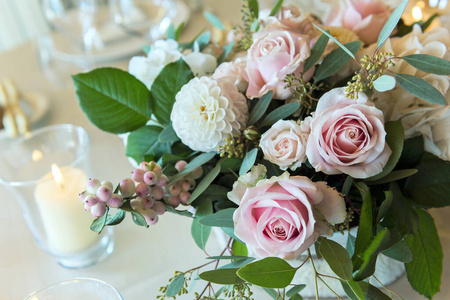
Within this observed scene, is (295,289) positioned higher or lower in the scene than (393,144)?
lower

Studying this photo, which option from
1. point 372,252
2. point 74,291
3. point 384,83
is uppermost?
point 384,83

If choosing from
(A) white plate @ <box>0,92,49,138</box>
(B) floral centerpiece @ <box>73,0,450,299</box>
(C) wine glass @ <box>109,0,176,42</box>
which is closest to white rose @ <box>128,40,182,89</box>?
(B) floral centerpiece @ <box>73,0,450,299</box>

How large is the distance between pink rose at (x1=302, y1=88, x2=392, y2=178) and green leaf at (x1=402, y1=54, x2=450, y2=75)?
65 mm

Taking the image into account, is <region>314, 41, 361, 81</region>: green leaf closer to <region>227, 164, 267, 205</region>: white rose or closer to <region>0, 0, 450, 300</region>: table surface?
<region>227, 164, 267, 205</region>: white rose

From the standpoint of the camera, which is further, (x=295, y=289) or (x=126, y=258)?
(x=126, y=258)

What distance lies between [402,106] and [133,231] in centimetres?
41

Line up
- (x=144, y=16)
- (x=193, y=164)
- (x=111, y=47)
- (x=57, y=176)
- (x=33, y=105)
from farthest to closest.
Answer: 1. (x=144, y=16)
2. (x=111, y=47)
3. (x=33, y=105)
4. (x=57, y=176)
5. (x=193, y=164)

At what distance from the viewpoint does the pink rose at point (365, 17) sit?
58 centimetres

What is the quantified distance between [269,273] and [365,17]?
372 millimetres

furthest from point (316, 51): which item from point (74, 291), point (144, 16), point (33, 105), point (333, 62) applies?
point (144, 16)

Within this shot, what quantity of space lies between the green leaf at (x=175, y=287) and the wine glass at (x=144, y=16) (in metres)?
0.75

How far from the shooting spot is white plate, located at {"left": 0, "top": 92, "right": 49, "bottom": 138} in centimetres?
92

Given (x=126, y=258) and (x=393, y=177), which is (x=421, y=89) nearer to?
(x=393, y=177)

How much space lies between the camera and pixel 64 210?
1.99 feet
